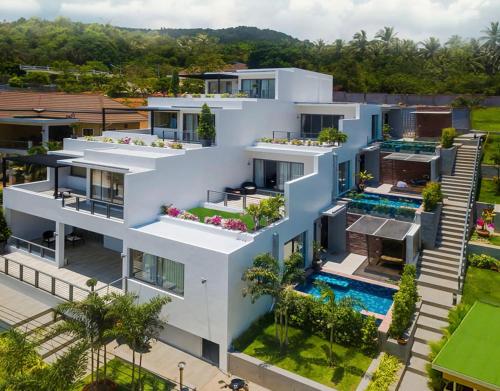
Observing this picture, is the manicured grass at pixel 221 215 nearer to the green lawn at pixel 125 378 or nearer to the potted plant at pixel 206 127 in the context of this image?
the potted plant at pixel 206 127

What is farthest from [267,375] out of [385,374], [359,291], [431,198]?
[431,198]

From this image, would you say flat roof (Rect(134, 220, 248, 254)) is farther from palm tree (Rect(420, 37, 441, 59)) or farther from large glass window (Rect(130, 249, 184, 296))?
palm tree (Rect(420, 37, 441, 59))

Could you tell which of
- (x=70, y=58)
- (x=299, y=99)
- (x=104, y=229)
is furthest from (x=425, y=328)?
(x=70, y=58)

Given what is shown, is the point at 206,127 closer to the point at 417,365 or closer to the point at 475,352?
the point at 417,365

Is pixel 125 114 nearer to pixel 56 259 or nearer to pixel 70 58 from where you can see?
pixel 56 259

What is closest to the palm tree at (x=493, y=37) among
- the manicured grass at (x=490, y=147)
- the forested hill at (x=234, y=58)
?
the forested hill at (x=234, y=58)
